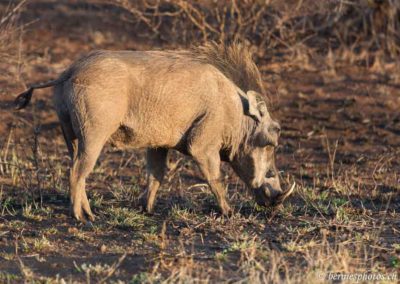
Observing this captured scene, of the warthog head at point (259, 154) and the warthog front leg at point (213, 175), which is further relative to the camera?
the warthog head at point (259, 154)

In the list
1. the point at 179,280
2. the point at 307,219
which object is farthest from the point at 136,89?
the point at 179,280

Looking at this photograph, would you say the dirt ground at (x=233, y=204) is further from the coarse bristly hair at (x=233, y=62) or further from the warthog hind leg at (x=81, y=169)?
the coarse bristly hair at (x=233, y=62)

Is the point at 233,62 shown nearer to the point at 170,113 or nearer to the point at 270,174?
the point at 170,113

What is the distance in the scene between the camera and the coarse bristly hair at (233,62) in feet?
26.3

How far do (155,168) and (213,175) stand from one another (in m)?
0.67

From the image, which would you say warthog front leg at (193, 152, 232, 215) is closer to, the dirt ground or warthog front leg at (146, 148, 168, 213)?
the dirt ground

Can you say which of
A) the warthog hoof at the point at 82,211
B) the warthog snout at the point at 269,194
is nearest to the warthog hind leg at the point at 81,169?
the warthog hoof at the point at 82,211

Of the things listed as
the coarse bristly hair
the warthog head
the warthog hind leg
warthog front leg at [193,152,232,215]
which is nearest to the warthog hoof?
the warthog hind leg

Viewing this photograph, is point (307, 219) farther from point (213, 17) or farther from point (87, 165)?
point (213, 17)

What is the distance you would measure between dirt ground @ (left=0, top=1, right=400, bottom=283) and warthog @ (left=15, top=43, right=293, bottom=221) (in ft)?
1.08

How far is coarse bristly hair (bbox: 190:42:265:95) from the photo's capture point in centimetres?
803

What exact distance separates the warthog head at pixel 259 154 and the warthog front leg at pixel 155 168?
645 millimetres

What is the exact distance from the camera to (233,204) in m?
8.21

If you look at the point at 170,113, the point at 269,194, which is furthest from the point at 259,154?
the point at 170,113
